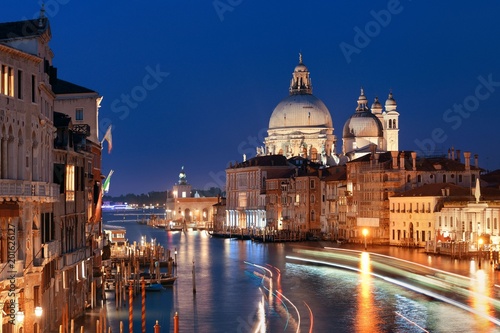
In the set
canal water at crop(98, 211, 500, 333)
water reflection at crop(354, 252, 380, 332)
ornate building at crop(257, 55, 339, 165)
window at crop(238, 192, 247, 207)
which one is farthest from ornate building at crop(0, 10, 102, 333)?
ornate building at crop(257, 55, 339, 165)

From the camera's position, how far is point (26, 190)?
695 inches

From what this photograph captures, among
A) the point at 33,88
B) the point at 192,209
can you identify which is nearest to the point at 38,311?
the point at 33,88

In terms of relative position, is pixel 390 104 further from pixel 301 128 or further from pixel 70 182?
pixel 70 182

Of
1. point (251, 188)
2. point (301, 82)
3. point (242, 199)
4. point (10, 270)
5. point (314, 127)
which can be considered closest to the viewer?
point (10, 270)

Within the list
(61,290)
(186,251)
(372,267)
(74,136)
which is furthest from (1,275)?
(186,251)

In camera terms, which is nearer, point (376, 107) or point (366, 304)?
point (366, 304)

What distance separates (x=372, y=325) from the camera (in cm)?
2802

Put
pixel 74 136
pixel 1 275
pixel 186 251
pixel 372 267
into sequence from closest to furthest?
pixel 1 275 < pixel 74 136 < pixel 372 267 < pixel 186 251

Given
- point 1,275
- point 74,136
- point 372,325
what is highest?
point 74,136

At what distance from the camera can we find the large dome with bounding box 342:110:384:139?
3777 inches

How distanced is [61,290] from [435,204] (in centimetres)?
3626

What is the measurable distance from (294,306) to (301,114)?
75.9 m

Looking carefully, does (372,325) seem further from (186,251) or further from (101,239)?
(186,251)

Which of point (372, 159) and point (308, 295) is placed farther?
point (372, 159)
